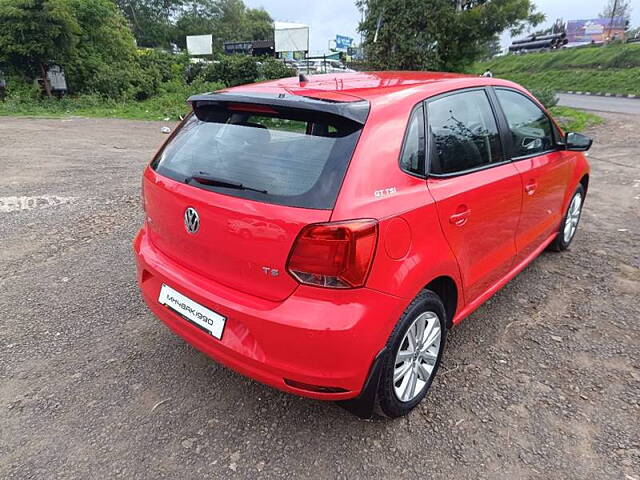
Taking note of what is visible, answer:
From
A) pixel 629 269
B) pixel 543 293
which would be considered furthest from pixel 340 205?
pixel 629 269

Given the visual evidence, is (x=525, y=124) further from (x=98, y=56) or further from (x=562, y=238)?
(x=98, y=56)

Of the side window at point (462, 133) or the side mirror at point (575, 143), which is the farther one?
the side mirror at point (575, 143)

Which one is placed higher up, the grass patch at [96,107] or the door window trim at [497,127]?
the door window trim at [497,127]

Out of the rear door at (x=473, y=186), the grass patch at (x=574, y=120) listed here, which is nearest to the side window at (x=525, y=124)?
the rear door at (x=473, y=186)

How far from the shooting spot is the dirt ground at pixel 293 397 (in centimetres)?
207

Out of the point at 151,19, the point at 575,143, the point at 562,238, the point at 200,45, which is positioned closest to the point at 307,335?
the point at 575,143

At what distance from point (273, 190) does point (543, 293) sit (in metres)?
2.67

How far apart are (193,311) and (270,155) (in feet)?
2.72

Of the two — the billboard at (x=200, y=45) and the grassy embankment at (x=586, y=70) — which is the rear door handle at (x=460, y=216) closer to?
the grassy embankment at (x=586, y=70)

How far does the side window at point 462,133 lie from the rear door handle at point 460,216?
0.69ft

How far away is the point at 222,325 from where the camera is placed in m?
2.05

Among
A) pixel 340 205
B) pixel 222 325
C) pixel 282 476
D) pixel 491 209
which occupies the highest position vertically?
pixel 340 205

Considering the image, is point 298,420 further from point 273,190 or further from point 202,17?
point 202,17

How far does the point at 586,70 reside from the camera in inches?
1200
